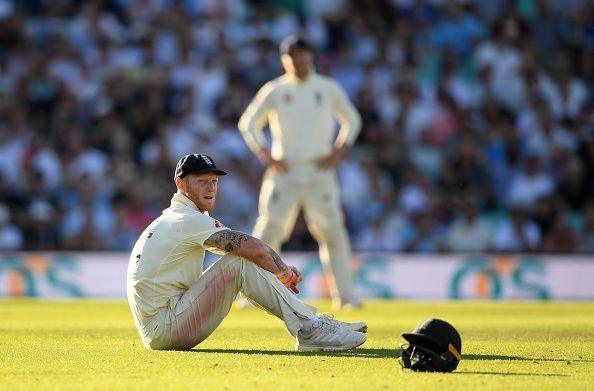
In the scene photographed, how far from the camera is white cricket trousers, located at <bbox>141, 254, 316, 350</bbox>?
7.11m

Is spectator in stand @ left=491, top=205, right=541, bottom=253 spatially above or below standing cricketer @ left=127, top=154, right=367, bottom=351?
above

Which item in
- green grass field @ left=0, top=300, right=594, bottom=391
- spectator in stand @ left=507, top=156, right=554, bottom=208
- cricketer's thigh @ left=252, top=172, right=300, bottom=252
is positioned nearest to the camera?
green grass field @ left=0, top=300, right=594, bottom=391

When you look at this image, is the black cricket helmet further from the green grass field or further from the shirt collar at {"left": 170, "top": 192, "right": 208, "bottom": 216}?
the shirt collar at {"left": 170, "top": 192, "right": 208, "bottom": 216}

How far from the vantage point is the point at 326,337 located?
729 centimetres

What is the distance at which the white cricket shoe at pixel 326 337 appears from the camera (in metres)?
7.27

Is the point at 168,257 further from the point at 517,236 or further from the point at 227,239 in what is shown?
Answer: the point at 517,236

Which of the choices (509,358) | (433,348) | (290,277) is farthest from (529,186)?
(433,348)

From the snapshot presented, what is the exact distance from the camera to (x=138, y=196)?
653 inches

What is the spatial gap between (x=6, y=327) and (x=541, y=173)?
374 inches

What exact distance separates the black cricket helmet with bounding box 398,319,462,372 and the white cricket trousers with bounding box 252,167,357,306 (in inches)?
252

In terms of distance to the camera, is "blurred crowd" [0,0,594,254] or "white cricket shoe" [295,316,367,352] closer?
"white cricket shoe" [295,316,367,352]

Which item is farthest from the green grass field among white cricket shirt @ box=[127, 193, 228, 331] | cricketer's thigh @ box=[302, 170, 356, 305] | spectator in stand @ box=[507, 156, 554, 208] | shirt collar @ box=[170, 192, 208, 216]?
spectator in stand @ box=[507, 156, 554, 208]

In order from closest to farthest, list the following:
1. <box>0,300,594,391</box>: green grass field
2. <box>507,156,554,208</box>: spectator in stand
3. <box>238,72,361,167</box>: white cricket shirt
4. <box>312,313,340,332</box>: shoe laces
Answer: <box>0,300,594,391</box>: green grass field, <box>312,313,340,332</box>: shoe laces, <box>238,72,361,167</box>: white cricket shirt, <box>507,156,554,208</box>: spectator in stand

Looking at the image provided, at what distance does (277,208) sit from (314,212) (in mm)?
387
